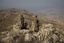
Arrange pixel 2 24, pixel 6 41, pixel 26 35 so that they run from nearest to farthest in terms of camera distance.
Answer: pixel 6 41
pixel 26 35
pixel 2 24

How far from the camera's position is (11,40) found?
65312mm

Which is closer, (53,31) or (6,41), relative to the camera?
(6,41)

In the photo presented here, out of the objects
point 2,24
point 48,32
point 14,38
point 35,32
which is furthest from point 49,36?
Answer: point 2,24

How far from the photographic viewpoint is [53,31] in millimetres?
77812

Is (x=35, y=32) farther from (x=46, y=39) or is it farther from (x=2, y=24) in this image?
(x=2, y=24)

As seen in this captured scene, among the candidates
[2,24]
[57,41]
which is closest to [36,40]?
[57,41]

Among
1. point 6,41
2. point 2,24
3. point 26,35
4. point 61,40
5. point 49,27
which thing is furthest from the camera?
point 2,24

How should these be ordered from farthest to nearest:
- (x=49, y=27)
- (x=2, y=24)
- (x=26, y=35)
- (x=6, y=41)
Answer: (x=2, y=24)
(x=49, y=27)
(x=26, y=35)
(x=6, y=41)

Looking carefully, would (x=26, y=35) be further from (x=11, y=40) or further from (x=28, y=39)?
(x=11, y=40)

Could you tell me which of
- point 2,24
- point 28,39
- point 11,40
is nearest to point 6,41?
point 11,40

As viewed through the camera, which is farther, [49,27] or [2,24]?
[2,24]

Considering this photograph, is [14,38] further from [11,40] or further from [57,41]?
[57,41]

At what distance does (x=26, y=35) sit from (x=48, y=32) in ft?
30.5

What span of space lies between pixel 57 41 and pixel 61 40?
234 cm
